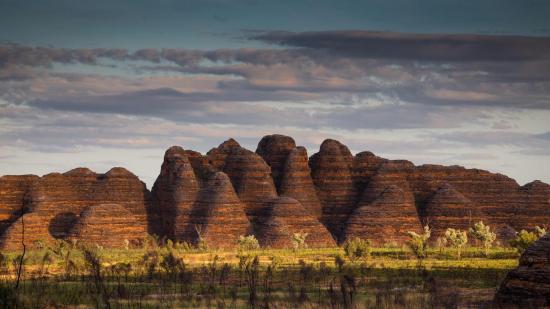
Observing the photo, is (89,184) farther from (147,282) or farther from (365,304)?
(365,304)

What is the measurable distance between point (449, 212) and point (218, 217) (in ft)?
86.7

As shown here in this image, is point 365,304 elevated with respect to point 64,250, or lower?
lower

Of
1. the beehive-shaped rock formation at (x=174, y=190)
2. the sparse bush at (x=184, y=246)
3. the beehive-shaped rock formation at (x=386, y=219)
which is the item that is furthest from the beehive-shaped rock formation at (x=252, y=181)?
the sparse bush at (x=184, y=246)

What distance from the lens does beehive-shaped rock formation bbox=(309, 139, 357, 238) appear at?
352ft

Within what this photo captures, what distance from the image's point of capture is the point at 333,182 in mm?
108938

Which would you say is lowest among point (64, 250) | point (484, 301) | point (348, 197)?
point (484, 301)

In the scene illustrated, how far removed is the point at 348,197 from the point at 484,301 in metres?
69.3

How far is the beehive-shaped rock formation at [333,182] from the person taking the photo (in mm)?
107312

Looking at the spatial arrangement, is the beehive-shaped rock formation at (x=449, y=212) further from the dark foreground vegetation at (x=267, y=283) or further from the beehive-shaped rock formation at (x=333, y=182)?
the dark foreground vegetation at (x=267, y=283)

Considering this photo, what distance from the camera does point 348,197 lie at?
108 m

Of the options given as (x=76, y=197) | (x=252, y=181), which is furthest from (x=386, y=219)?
(x=76, y=197)

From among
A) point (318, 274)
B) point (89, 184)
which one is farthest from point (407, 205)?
point (318, 274)

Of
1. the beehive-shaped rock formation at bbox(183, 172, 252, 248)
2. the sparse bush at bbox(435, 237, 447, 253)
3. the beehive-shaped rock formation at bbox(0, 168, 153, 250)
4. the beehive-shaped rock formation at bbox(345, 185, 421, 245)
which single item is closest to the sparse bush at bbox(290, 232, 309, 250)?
the beehive-shaped rock formation at bbox(183, 172, 252, 248)

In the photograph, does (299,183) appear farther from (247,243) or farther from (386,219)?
(247,243)
